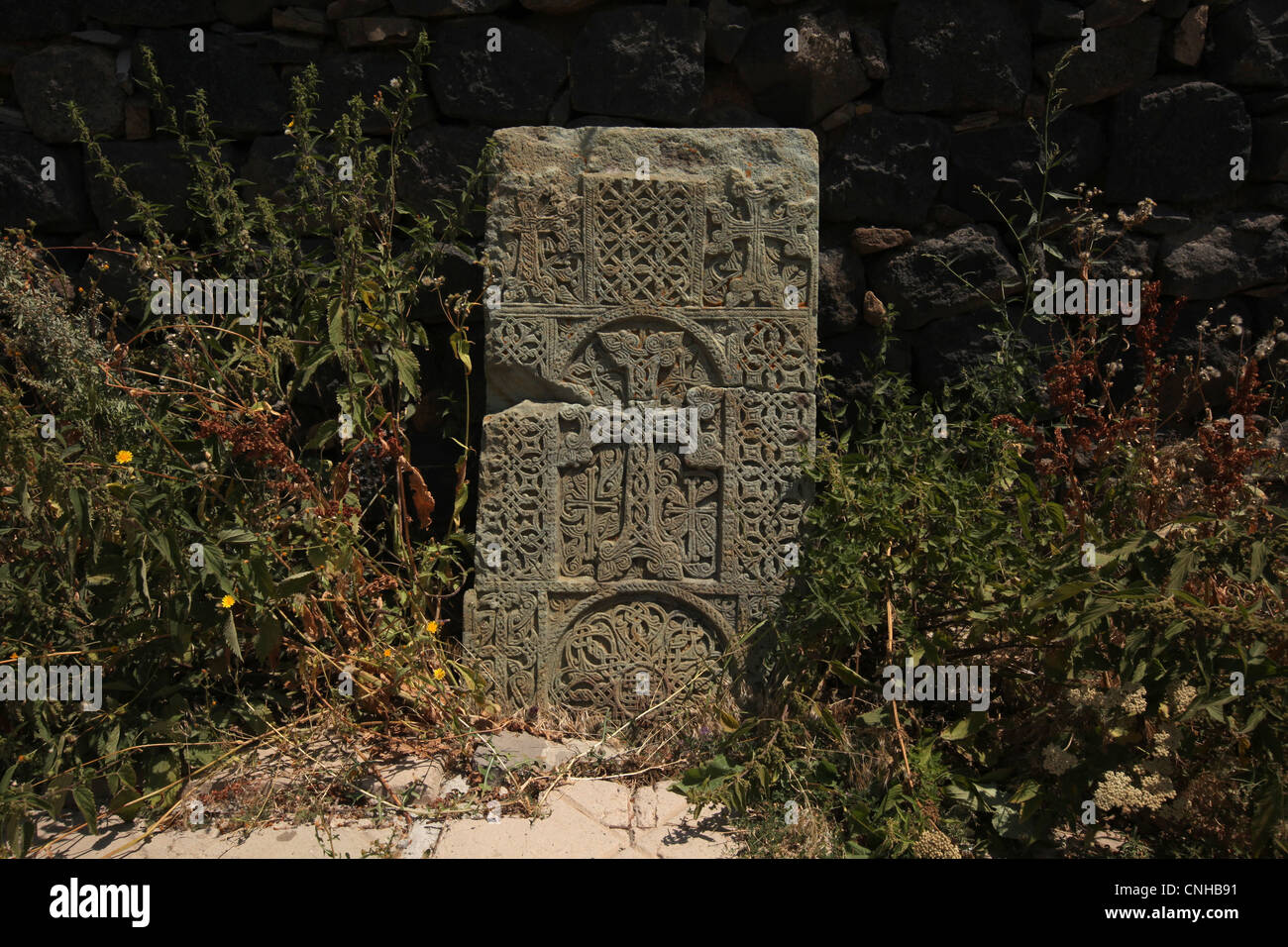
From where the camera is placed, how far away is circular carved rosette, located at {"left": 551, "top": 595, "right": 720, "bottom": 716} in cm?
358

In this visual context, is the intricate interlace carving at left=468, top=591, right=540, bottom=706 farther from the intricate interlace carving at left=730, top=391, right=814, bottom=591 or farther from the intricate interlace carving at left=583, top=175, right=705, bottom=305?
the intricate interlace carving at left=583, top=175, right=705, bottom=305

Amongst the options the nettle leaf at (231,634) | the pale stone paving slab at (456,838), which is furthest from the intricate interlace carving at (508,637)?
the nettle leaf at (231,634)

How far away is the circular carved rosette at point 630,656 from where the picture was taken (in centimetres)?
358

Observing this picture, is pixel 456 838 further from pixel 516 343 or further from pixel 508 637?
pixel 516 343

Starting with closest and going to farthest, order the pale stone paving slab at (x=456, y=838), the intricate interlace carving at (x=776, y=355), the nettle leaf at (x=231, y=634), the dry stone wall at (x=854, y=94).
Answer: the pale stone paving slab at (x=456, y=838) → the nettle leaf at (x=231, y=634) → the intricate interlace carving at (x=776, y=355) → the dry stone wall at (x=854, y=94)

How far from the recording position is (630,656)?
360 centimetres

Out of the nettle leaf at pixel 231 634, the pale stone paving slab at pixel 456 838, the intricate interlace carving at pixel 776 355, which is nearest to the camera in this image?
the pale stone paving slab at pixel 456 838

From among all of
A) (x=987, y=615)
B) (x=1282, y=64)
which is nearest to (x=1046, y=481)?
(x=987, y=615)

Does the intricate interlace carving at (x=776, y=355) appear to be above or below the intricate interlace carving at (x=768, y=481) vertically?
above

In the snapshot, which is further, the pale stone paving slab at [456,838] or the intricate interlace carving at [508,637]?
the intricate interlace carving at [508,637]

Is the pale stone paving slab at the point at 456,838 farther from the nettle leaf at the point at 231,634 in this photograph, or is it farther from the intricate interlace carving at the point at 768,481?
the intricate interlace carving at the point at 768,481

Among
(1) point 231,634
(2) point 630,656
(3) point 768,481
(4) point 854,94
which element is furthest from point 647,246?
(1) point 231,634

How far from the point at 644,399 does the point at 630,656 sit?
894 mm

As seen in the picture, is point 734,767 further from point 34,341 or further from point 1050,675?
point 34,341
